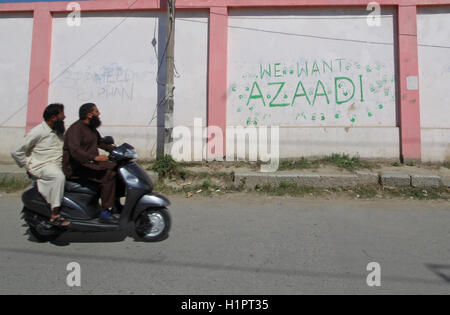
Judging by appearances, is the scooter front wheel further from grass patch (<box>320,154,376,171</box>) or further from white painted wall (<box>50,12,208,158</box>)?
grass patch (<box>320,154,376,171</box>)

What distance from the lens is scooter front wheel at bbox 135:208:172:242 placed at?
3.58 m

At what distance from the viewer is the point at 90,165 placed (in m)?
3.45

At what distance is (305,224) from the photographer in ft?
13.9

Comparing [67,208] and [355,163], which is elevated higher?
[355,163]

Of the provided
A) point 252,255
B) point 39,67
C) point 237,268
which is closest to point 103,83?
point 39,67

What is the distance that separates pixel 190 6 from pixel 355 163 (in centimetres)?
525

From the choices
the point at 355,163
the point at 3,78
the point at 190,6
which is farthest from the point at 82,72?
the point at 355,163

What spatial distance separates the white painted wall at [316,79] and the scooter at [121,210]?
14.4 feet

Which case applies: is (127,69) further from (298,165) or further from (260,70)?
(298,165)

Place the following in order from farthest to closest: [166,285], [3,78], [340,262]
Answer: [3,78] < [340,262] < [166,285]

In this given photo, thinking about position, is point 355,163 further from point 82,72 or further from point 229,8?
point 82,72

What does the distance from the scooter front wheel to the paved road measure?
0.43ft

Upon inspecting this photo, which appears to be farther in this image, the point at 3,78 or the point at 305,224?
the point at 3,78
